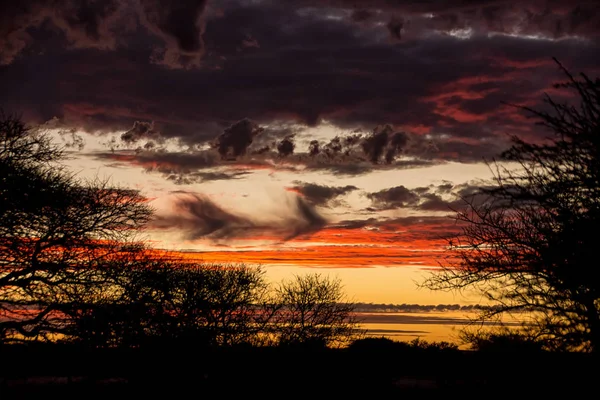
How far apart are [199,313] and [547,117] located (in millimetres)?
39336

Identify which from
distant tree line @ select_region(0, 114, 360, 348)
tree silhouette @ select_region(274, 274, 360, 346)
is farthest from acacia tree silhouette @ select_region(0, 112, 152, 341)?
tree silhouette @ select_region(274, 274, 360, 346)

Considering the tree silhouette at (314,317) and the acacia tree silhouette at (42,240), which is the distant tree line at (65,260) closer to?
the acacia tree silhouette at (42,240)

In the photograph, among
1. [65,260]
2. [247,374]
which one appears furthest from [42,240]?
[247,374]

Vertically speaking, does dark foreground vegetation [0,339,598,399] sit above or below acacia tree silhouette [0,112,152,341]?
below

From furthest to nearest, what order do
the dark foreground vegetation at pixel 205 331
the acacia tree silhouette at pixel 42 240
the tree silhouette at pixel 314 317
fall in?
1. the tree silhouette at pixel 314 317
2. the acacia tree silhouette at pixel 42 240
3. the dark foreground vegetation at pixel 205 331

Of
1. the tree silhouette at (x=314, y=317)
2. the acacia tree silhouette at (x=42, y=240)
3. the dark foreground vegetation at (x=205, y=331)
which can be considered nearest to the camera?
the dark foreground vegetation at (x=205, y=331)

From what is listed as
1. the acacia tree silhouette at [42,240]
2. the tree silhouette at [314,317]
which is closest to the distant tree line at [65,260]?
the acacia tree silhouette at [42,240]

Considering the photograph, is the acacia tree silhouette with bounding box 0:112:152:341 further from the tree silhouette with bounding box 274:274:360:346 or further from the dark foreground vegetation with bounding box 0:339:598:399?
the tree silhouette with bounding box 274:274:360:346

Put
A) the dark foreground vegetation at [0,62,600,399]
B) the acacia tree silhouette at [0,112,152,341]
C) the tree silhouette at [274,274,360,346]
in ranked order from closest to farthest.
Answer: the dark foreground vegetation at [0,62,600,399] → the acacia tree silhouette at [0,112,152,341] → the tree silhouette at [274,274,360,346]

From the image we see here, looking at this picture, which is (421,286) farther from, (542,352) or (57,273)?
(57,273)

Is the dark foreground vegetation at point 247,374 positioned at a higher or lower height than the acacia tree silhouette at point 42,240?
lower

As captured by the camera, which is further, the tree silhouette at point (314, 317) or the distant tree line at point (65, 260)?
the tree silhouette at point (314, 317)

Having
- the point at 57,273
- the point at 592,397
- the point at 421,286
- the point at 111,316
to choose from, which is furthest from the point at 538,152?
the point at 57,273

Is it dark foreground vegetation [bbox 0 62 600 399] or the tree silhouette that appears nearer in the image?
dark foreground vegetation [bbox 0 62 600 399]
